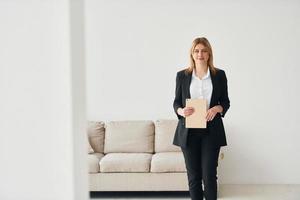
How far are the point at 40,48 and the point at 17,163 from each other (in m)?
0.34

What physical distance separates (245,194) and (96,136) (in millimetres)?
1695

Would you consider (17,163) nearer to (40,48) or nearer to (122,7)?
(40,48)

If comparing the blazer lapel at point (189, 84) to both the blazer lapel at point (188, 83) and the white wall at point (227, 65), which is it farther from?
the white wall at point (227, 65)

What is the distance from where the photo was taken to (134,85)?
14.7 feet

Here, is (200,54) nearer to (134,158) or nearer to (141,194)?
(134,158)

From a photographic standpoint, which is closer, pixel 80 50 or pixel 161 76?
pixel 80 50

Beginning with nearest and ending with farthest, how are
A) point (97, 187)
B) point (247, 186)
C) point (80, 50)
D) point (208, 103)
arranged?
point (80, 50), point (208, 103), point (97, 187), point (247, 186)

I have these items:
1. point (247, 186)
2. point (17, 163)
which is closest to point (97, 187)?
point (247, 186)

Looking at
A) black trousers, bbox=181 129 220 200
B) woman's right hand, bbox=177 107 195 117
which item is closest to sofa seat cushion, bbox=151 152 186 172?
black trousers, bbox=181 129 220 200

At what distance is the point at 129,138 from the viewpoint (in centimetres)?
419

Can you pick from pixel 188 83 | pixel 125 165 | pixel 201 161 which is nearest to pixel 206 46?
pixel 188 83

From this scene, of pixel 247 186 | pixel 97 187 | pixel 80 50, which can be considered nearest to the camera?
pixel 80 50

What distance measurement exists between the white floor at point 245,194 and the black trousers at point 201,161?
1.23 m

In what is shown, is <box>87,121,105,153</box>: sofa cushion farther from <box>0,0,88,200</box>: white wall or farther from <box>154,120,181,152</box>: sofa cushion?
<box>0,0,88,200</box>: white wall
